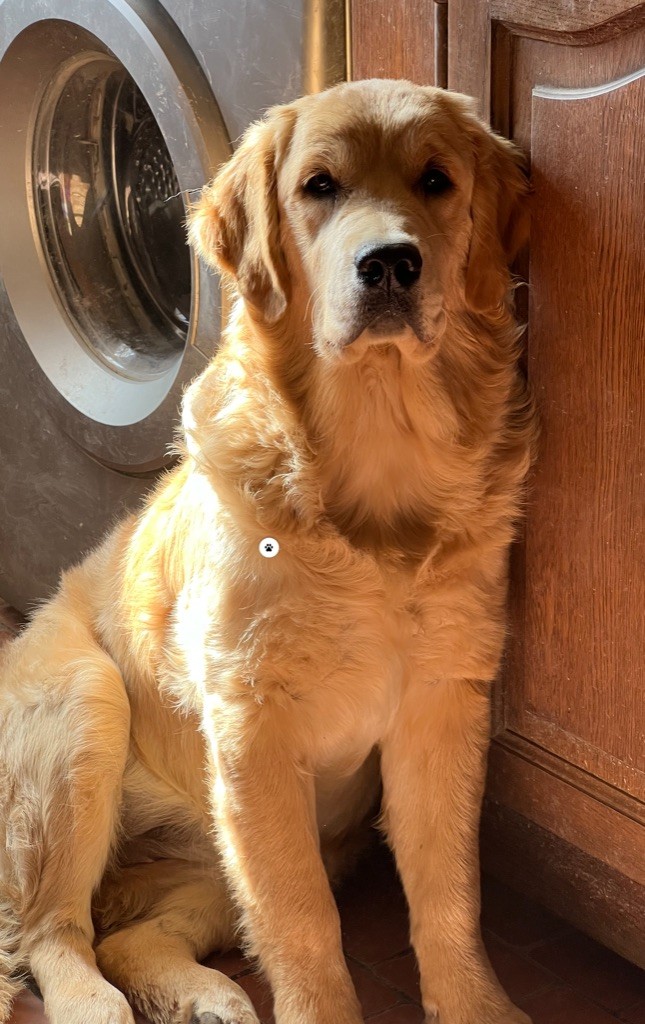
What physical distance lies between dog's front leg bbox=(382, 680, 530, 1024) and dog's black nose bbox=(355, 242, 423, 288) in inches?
26.0

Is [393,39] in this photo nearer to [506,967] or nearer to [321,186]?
[321,186]

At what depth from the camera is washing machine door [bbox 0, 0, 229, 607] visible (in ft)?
8.86

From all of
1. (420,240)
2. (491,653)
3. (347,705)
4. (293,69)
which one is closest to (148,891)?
(347,705)

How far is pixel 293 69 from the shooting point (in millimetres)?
2117

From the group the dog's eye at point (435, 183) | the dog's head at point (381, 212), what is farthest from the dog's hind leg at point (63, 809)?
the dog's eye at point (435, 183)

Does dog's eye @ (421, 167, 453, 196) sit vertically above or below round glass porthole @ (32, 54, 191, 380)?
above

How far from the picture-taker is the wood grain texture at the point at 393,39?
1905 mm

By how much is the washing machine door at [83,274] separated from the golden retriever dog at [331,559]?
710 millimetres

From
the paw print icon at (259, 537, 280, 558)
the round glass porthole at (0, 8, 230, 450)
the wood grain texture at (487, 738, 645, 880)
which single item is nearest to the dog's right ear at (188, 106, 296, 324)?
the paw print icon at (259, 537, 280, 558)

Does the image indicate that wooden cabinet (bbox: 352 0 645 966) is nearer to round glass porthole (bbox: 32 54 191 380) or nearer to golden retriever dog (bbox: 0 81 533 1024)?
golden retriever dog (bbox: 0 81 533 1024)

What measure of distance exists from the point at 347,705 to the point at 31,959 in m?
0.76

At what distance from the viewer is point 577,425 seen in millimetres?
1769

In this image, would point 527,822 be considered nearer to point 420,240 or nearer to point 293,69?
point 420,240

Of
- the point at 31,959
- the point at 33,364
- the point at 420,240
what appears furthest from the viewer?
the point at 33,364
